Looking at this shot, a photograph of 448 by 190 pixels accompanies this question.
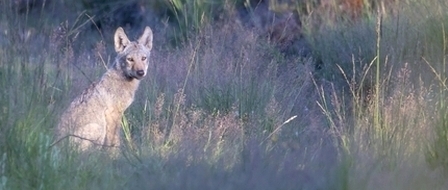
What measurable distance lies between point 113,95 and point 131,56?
38 cm

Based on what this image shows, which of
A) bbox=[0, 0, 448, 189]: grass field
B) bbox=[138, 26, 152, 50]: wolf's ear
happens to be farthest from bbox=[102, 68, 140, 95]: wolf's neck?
bbox=[138, 26, 152, 50]: wolf's ear

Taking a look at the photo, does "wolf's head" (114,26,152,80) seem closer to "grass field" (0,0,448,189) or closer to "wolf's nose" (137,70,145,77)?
"wolf's nose" (137,70,145,77)

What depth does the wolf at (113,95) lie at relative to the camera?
762 centimetres

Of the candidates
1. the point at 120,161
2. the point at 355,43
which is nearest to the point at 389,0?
the point at 355,43

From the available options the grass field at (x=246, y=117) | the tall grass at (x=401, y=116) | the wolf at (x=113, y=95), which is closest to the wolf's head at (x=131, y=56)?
the wolf at (x=113, y=95)

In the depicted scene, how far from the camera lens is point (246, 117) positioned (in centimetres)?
771

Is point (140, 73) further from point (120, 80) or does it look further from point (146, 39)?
point (146, 39)

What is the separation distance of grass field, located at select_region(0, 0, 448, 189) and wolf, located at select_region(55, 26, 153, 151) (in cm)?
14

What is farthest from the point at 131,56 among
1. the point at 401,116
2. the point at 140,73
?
the point at 401,116

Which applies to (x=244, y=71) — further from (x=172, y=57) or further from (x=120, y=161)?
(x=120, y=161)

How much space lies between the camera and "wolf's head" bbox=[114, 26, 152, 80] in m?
8.36

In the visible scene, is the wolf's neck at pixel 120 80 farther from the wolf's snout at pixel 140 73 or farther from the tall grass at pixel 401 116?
the tall grass at pixel 401 116

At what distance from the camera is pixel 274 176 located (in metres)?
5.13

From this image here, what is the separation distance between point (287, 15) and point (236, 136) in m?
5.40
